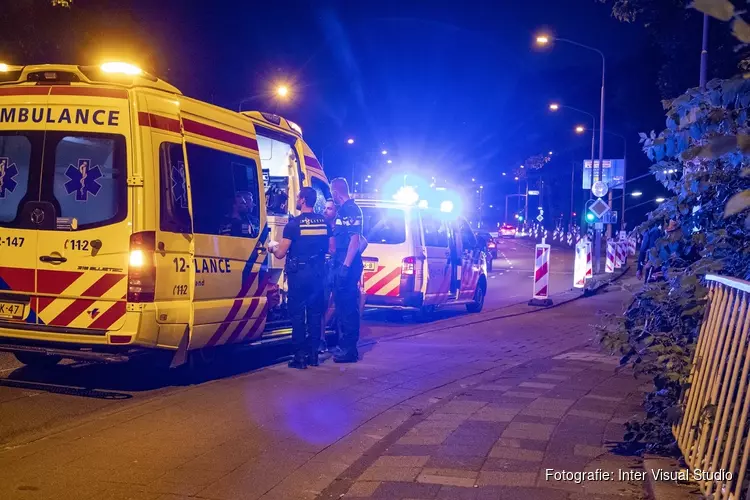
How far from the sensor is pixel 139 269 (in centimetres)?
665

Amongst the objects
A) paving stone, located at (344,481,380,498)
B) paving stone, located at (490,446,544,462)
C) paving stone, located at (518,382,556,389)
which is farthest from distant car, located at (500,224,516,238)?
paving stone, located at (344,481,380,498)

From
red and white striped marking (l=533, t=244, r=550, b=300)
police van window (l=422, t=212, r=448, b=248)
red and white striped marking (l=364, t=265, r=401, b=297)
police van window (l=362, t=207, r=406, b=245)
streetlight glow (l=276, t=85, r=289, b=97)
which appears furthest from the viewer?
streetlight glow (l=276, t=85, r=289, b=97)

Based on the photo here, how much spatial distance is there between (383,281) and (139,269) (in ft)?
22.5

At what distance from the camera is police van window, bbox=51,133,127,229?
267 inches

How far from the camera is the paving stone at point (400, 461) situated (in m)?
5.24

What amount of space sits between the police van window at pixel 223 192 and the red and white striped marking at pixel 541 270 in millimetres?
9601

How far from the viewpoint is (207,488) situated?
187 inches

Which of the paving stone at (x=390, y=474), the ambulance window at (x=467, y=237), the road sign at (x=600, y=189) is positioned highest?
the road sign at (x=600, y=189)

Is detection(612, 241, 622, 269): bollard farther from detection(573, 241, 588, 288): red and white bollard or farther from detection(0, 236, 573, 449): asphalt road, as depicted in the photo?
detection(0, 236, 573, 449): asphalt road

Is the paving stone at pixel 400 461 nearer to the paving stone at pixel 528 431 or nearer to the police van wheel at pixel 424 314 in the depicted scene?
the paving stone at pixel 528 431

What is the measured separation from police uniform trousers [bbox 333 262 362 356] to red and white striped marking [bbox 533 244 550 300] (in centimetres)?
824

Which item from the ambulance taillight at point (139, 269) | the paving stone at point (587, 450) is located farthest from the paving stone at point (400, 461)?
the ambulance taillight at point (139, 269)

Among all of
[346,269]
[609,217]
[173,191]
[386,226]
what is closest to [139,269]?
[173,191]

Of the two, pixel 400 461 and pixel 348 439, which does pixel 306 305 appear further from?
pixel 400 461
